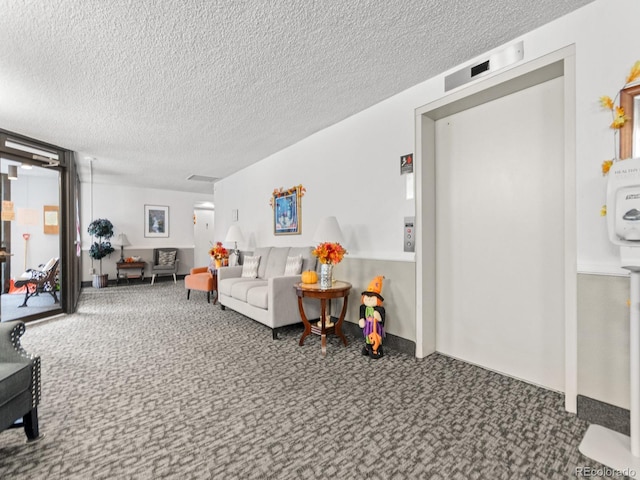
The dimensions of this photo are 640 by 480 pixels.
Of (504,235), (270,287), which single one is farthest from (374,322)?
(504,235)

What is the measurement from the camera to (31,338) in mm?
3604

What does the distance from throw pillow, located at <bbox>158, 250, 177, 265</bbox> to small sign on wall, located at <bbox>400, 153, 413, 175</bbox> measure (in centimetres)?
721

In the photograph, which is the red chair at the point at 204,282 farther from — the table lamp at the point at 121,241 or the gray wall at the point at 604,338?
the gray wall at the point at 604,338

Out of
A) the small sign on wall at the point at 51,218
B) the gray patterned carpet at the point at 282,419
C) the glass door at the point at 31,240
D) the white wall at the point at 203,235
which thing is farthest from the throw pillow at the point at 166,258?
the gray patterned carpet at the point at 282,419

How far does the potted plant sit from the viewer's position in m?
7.38

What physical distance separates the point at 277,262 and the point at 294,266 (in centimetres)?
58

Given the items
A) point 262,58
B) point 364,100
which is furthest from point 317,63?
point 364,100

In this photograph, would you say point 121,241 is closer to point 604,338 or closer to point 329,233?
point 329,233

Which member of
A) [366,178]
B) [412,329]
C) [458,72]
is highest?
[458,72]

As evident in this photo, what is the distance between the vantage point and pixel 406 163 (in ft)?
9.91

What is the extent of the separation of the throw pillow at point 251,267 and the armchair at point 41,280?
3.20 metres

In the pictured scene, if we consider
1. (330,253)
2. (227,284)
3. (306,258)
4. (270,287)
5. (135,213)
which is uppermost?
(135,213)

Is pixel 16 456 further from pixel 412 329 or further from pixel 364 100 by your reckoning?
pixel 364 100

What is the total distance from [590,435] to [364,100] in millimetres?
3207
